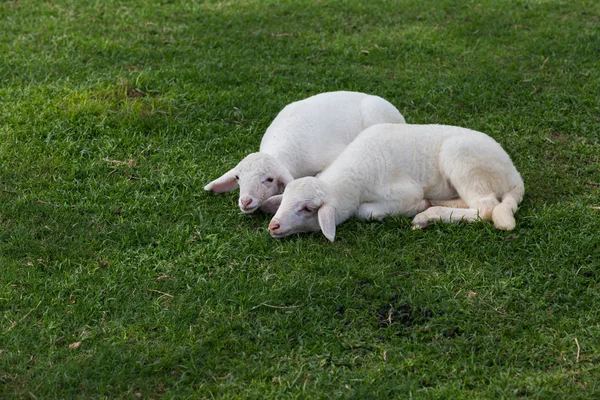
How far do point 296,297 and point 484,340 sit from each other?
1.12 meters

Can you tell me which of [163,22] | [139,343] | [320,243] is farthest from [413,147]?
[163,22]

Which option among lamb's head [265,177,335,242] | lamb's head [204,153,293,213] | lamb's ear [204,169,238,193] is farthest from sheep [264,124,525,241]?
lamb's ear [204,169,238,193]

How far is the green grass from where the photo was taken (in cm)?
441

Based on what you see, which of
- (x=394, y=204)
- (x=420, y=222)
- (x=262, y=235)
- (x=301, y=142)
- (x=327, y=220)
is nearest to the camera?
(x=327, y=220)

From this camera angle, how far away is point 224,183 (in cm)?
612

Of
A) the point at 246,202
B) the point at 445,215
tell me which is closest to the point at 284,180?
the point at 246,202

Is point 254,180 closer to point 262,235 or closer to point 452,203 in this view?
point 262,235

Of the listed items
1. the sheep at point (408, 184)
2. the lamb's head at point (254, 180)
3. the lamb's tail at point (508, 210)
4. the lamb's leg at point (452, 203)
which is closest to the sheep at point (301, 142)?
the lamb's head at point (254, 180)

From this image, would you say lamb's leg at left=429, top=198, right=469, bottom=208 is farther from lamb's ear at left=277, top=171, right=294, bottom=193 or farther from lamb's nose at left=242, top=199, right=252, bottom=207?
lamb's nose at left=242, top=199, right=252, bottom=207

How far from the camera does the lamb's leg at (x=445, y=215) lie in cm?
573

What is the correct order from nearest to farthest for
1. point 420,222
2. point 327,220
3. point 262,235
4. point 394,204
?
point 327,220 → point 262,235 → point 420,222 → point 394,204

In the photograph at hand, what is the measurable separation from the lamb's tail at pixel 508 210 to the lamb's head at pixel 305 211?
1094mm

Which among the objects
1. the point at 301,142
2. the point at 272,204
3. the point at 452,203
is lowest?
the point at 452,203

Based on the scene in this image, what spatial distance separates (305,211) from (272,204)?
0.36m
